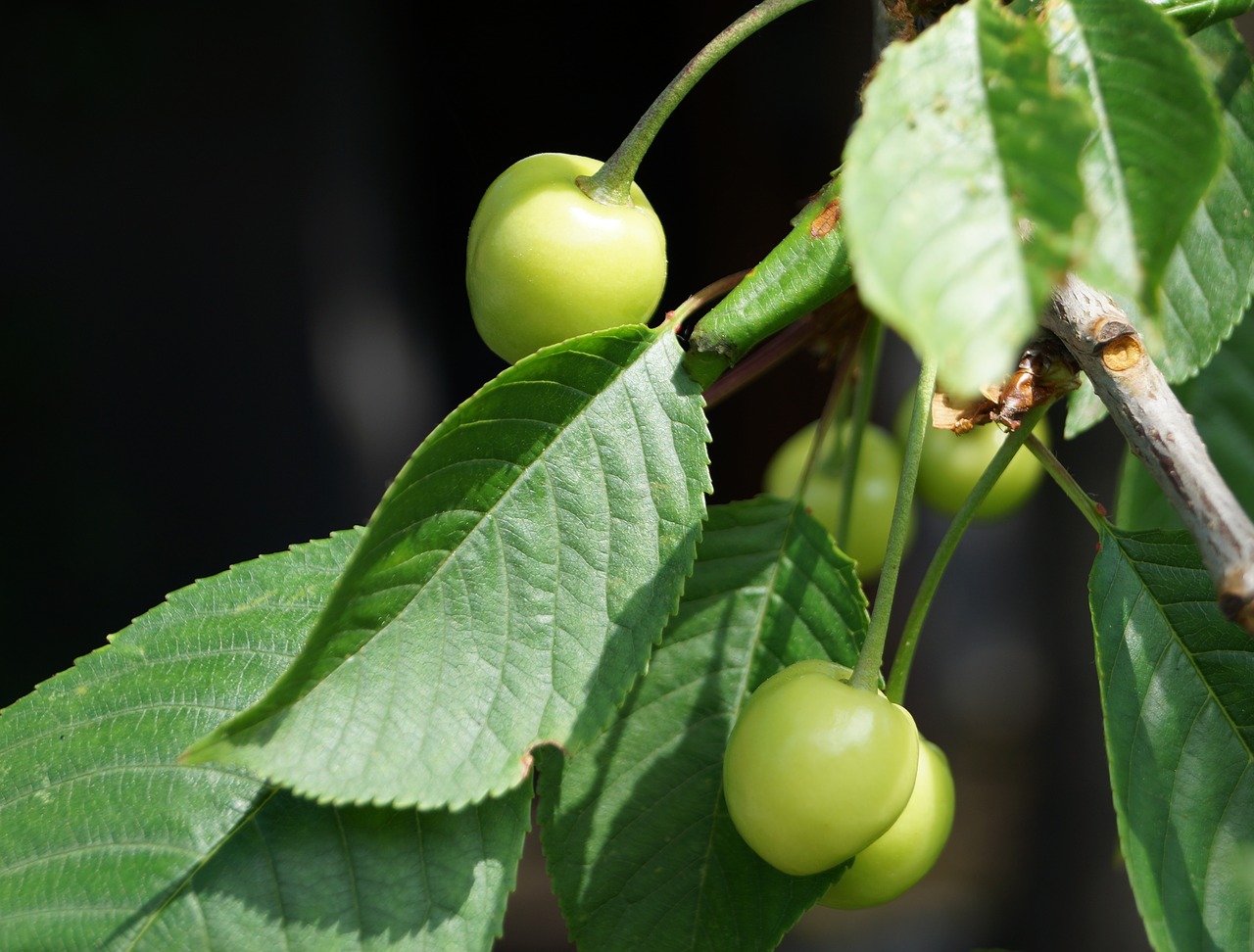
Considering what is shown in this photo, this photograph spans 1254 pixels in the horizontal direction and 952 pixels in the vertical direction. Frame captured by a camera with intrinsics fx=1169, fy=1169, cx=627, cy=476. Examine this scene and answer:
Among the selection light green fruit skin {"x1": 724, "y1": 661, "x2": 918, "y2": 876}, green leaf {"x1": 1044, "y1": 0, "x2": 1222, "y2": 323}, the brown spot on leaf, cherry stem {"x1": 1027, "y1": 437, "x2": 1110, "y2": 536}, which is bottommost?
light green fruit skin {"x1": 724, "y1": 661, "x2": 918, "y2": 876}

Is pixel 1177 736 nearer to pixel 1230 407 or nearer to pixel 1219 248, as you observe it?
pixel 1219 248

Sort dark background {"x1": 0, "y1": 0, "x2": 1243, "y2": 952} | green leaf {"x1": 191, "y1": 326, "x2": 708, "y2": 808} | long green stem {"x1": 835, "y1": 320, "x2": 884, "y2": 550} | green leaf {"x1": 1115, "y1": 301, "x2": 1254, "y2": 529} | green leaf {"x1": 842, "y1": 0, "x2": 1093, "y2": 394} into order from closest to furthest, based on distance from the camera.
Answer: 1. green leaf {"x1": 842, "y1": 0, "x2": 1093, "y2": 394}
2. green leaf {"x1": 191, "y1": 326, "x2": 708, "y2": 808}
3. long green stem {"x1": 835, "y1": 320, "x2": 884, "y2": 550}
4. green leaf {"x1": 1115, "y1": 301, "x2": 1254, "y2": 529}
5. dark background {"x1": 0, "y1": 0, "x2": 1243, "y2": 952}

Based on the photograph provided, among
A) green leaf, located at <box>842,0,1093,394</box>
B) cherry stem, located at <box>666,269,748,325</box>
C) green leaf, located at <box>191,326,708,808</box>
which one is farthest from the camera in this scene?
cherry stem, located at <box>666,269,748,325</box>

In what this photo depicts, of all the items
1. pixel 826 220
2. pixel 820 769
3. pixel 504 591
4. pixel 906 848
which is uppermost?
pixel 826 220

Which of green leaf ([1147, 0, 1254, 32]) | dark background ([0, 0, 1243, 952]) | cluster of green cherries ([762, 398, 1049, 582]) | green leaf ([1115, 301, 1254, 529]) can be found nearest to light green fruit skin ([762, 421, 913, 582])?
cluster of green cherries ([762, 398, 1049, 582])

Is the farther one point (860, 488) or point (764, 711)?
point (860, 488)

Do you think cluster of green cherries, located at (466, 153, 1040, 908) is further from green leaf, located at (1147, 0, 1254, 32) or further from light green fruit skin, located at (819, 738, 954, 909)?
green leaf, located at (1147, 0, 1254, 32)

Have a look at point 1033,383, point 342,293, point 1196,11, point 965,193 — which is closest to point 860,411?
point 1033,383
